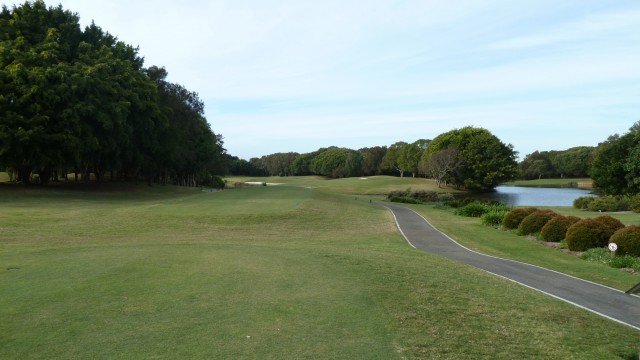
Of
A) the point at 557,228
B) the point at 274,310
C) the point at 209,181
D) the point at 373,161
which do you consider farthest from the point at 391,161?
the point at 274,310

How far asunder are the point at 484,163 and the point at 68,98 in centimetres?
6934

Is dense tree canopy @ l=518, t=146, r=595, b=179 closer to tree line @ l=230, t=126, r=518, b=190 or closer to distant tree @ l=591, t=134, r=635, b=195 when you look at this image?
Result: tree line @ l=230, t=126, r=518, b=190

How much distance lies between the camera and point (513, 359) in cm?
636

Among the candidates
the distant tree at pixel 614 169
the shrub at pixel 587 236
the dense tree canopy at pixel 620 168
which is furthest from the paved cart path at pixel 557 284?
the distant tree at pixel 614 169

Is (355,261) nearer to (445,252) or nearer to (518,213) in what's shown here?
(445,252)

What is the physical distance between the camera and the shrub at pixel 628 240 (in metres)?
16.7

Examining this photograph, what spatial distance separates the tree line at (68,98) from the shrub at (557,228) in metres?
30.7

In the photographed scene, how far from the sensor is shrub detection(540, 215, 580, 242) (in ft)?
70.0

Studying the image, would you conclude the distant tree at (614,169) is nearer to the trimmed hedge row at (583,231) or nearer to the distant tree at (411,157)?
the trimmed hedge row at (583,231)

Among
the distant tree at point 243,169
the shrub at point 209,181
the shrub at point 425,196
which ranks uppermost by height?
the distant tree at point 243,169

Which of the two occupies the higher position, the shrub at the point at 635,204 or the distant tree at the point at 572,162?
the distant tree at the point at 572,162

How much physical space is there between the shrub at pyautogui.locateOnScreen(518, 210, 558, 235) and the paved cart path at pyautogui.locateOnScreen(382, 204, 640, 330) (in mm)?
5193

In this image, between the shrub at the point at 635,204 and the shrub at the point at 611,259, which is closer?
the shrub at the point at 611,259

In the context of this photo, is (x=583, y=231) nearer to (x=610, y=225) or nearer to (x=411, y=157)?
(x=610, y=225)
